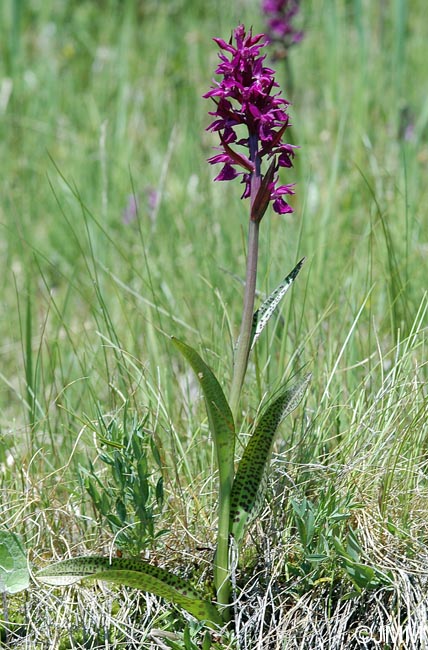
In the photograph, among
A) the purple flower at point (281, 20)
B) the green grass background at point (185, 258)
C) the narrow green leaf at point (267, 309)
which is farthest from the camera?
the purple flower at point (281, 20)

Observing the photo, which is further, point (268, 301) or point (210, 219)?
point (210, 219)

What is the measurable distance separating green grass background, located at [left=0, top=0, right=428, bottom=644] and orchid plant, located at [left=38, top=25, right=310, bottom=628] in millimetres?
199

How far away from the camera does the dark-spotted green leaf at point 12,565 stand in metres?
1.51

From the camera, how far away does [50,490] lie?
183 centimetres

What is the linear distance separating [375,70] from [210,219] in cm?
196

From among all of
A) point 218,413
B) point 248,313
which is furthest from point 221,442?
point 248,313

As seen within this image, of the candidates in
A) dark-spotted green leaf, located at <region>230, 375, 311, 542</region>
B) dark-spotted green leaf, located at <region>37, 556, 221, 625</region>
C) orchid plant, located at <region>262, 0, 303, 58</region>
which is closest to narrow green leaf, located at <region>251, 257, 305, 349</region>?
dark-spotted green leaf, located at <region>230, 375, 311, 542</region>

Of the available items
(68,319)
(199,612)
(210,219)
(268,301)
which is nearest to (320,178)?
(210,219)

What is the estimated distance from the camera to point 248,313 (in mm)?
1379

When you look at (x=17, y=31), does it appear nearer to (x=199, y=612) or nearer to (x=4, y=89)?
(x=4, y=89)

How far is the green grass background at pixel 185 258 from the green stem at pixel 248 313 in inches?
11.2

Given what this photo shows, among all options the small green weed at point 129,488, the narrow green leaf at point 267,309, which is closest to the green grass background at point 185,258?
the small green weed at point 129,488

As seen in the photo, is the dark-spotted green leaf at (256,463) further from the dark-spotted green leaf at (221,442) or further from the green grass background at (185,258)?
the green grass background at (185,258)

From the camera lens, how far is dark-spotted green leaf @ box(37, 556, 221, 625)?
133 cm
